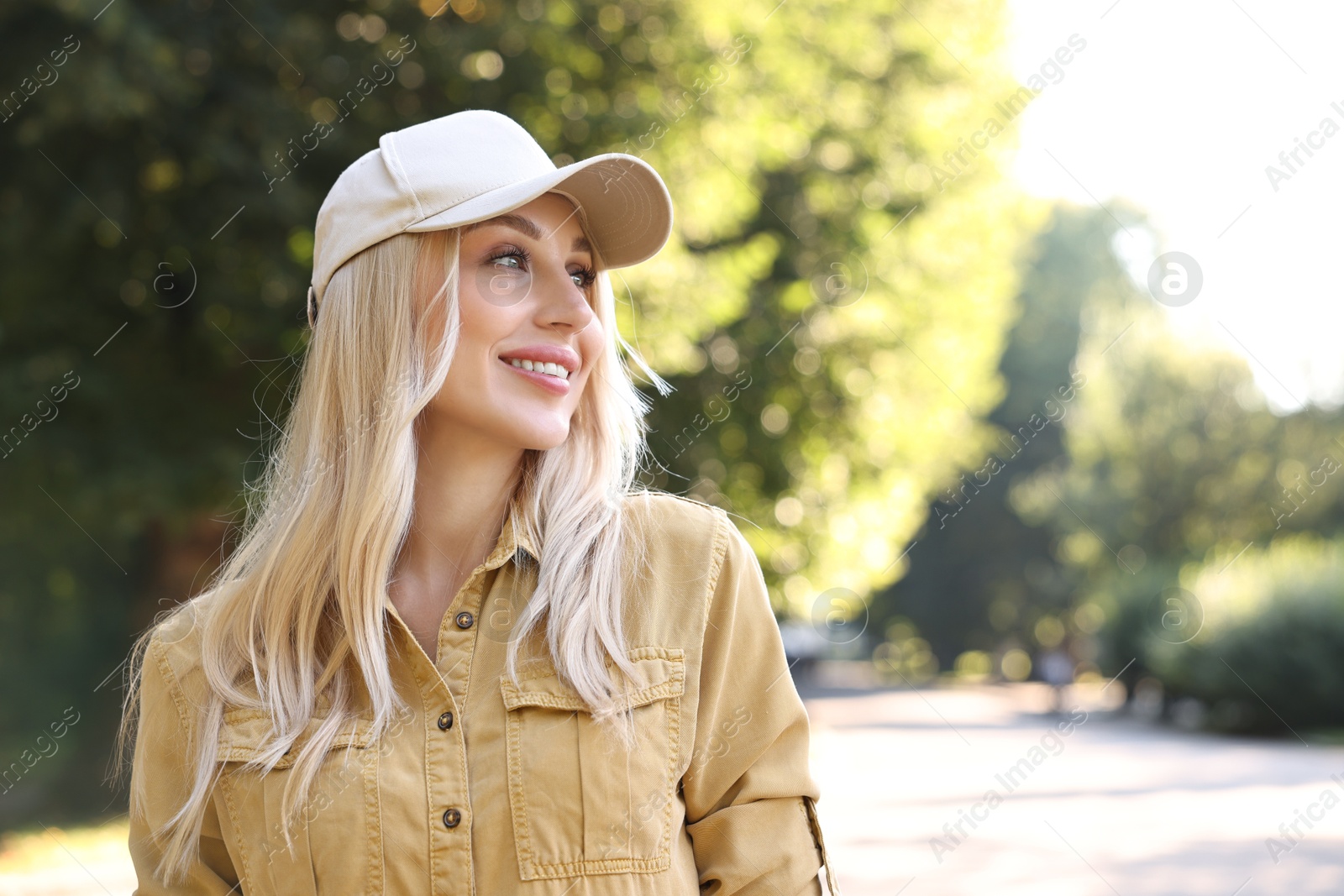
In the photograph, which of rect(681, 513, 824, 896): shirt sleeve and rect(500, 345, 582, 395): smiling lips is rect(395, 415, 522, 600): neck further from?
rect(681, 513, 824, 896): shirt sleeve

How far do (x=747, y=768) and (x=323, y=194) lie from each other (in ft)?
24.7

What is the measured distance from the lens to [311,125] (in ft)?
28.0

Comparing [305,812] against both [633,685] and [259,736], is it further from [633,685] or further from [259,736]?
[633,685]

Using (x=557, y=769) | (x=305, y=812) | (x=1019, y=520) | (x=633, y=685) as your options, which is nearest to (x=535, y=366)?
(x=633, y=685)

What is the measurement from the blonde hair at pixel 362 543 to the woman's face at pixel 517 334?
0.05 metres

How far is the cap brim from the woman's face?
0.07m

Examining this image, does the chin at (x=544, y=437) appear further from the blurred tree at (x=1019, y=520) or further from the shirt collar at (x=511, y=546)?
the blurred tree at (x=1019, y=520)

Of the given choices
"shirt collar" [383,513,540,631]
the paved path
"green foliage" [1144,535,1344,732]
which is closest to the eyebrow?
"shirt collar" [383,513,540,631]

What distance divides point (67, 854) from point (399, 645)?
927cm

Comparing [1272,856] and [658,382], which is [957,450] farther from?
[658,382]

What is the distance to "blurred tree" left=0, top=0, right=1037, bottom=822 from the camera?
336 inches

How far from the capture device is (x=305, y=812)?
2.18 m

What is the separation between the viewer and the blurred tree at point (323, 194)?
8.55m

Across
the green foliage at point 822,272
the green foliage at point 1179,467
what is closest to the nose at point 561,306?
the green foliage at point 822,272
